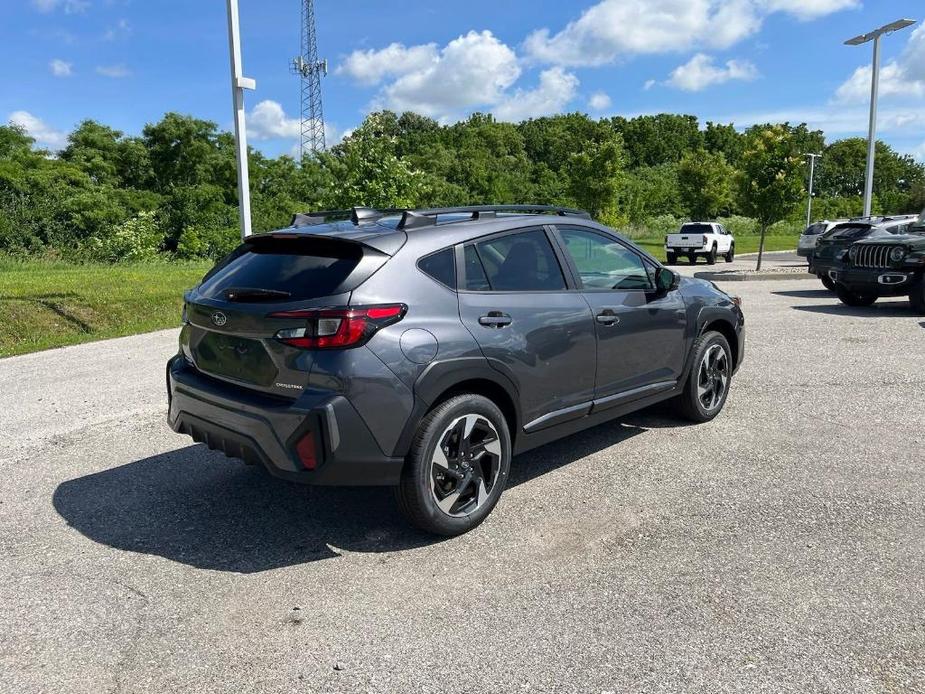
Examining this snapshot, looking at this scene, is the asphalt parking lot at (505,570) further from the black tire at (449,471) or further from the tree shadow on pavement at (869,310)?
the tree shadow on pavement at (869,310)

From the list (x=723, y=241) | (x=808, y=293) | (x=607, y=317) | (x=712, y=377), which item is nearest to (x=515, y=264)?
(x=607, y=317)

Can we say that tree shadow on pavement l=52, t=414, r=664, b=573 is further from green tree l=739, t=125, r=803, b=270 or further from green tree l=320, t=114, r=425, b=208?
green tree l=739, t=125, r=803, b=270

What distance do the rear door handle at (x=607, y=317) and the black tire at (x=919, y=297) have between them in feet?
31.2

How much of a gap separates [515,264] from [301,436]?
1.62m

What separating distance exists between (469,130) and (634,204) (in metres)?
28.9

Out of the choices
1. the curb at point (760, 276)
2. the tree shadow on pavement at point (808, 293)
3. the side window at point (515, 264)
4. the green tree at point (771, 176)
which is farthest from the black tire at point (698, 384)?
the green tree at point (771, 176)

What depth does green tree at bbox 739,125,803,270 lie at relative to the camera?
68.3 feet

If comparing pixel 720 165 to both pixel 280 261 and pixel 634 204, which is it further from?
pixel 280 261

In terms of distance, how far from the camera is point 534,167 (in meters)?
70.9

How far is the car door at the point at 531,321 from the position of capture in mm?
3912

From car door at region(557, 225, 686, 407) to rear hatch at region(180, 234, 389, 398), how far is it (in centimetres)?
160

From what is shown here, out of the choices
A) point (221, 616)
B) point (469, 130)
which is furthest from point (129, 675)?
point (469, 130)

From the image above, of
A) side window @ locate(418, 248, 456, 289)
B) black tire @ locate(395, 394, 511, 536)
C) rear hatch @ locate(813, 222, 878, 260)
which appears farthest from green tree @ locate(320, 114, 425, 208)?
black tire @ locate(395, 394, 511, 536)

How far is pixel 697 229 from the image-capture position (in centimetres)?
2923
